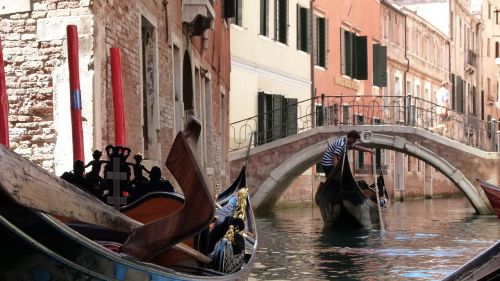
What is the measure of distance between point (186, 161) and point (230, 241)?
77.9 inches

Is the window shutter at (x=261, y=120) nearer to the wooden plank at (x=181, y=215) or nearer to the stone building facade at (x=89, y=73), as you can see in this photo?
the stone building facade at (x=89, y=73)

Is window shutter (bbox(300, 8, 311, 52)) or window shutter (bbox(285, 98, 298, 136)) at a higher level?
window shutter (bbox(300, 8, 311, 52))

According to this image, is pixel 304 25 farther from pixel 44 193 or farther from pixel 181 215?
pixel 44 193

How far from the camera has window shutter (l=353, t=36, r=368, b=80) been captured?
26.0m

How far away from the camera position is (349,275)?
905 centimetres

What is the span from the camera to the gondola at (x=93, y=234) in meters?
3.54

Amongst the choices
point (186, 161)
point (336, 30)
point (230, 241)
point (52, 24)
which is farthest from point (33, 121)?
point (336, 30)

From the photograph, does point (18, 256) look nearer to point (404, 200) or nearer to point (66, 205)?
point (66, 205)

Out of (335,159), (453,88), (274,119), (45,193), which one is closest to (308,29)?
(274,119)

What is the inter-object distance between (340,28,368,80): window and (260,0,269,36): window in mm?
4846

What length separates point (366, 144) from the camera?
20.0 m

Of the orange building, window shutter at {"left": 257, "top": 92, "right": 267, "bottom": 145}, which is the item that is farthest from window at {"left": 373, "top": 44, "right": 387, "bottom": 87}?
window shutter at {"left": 257, "top": 92, "right": 267, "bottom": 145}

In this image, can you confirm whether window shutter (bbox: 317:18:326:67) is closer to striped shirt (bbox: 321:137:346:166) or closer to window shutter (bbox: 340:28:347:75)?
window shutter (bbox: 340:28:347:75)

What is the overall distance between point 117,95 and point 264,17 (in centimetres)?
1258
